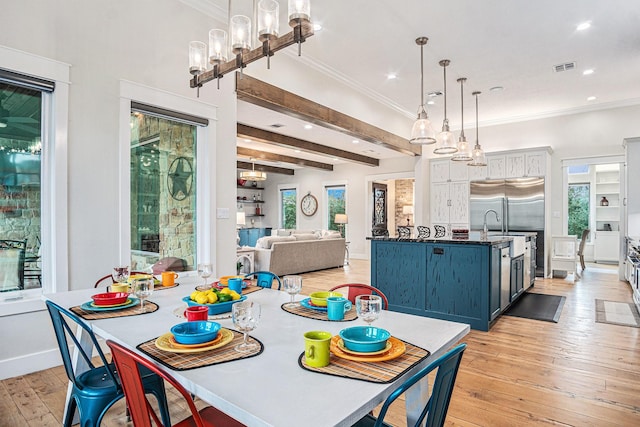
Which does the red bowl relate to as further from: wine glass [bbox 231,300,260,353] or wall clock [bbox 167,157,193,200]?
wall clock [bbox 167,157,193,200]

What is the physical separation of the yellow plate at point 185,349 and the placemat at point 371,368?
296mm

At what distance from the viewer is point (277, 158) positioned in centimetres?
981

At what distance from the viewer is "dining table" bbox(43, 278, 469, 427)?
0.88 meters

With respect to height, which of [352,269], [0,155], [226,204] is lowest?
[352,269]

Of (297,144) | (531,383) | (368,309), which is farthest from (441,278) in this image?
(297,144)

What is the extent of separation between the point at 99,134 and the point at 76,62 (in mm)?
557

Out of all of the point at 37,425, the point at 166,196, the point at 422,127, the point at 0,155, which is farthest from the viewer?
the point at 422,127

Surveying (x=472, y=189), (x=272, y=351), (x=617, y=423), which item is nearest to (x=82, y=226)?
(x=272, y=351)

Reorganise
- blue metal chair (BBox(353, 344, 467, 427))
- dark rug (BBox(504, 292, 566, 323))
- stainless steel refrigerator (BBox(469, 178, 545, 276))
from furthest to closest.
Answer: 1. stainless steel refrigerator (BBox(469, 178, 545, 276))
2. dark rug (BBox(504, 292, 566, 323))
3. blue metal chair (BBox(353, 344, 467, 427))

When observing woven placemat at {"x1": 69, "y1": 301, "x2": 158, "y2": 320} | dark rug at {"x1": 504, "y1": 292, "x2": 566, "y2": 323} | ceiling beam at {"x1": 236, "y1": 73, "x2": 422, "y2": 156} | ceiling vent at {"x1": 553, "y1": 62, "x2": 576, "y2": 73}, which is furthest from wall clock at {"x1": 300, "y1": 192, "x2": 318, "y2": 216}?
woven placemat at {"x1": 69, "y1": 301, "x2": 158, "y2": 320}

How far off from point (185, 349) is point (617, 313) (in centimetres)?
524

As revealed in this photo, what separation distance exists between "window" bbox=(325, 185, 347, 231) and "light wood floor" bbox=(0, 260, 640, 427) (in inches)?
301

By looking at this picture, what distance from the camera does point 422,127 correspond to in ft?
13.0

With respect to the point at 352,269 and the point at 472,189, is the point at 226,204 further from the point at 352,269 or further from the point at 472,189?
the point at 472,189
